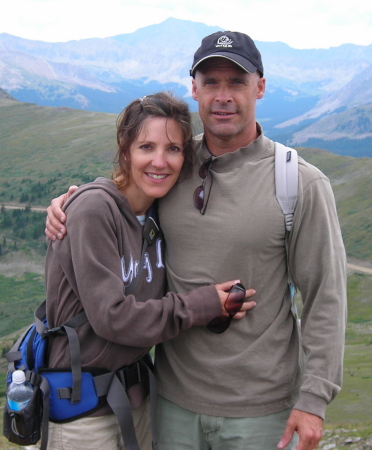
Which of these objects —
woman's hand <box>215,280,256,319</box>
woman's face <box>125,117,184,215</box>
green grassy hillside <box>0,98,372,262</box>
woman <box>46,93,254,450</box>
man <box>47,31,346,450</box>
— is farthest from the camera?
green grassy hillside <box>0,98,372,262</box>

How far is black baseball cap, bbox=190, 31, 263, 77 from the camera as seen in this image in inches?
213

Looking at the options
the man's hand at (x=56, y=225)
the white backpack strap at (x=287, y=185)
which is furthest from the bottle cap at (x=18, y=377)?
the white backpack strap at (x=287, y=185)

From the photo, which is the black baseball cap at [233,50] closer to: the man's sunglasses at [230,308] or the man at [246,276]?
the man at [246,276]

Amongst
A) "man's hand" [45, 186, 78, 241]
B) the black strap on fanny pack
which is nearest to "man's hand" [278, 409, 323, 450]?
the black strap on fanny pack

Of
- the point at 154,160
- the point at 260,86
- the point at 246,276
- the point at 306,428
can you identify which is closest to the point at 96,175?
the point at 260,86

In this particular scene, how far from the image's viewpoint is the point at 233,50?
5434 mm

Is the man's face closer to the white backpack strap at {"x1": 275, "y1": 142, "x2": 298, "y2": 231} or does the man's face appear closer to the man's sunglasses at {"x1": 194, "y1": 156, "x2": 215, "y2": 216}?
the man's sunglasses at {"x1": 194, "y1": 156, "x2": 215, "y2": 216}

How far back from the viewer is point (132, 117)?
5.39 metres

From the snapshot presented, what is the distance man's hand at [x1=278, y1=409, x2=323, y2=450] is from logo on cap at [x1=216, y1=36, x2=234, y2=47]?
366cm

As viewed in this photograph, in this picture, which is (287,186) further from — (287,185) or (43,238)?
(43,238)

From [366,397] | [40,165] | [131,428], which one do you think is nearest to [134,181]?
[131,428]

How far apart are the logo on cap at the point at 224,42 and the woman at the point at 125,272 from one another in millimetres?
730

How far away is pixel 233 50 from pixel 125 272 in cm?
249

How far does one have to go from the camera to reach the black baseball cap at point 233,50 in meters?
5.42
